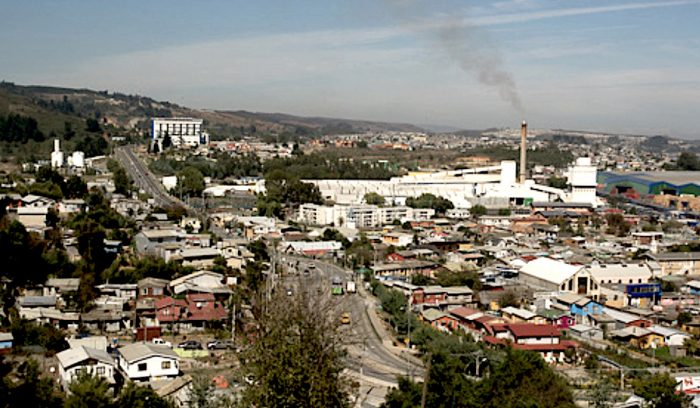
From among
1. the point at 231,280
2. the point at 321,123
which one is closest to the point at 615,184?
Result: the point at 231,280

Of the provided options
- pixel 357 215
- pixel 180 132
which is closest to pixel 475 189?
pixel 357 215

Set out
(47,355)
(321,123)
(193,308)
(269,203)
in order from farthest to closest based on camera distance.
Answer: (321,123) < (269,203) < (193,308) < (47,355)

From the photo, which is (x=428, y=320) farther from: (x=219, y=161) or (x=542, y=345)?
(x=219, y=161)

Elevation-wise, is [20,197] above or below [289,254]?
above

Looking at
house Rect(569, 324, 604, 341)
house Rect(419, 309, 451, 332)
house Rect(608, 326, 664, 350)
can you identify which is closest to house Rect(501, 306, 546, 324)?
house Rect(569, 324, 604, 341)

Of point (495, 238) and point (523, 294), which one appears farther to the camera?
point (495, 238)

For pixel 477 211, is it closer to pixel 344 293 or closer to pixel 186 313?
pixel 344 293

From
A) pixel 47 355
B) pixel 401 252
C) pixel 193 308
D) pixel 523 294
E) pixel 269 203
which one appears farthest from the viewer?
pixel 269 203
